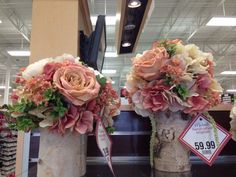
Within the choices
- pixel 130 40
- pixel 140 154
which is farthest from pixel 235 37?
pixel 140 154

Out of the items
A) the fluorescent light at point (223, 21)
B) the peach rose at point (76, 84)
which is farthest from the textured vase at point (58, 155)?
the fluorescent light at point (223, 21)

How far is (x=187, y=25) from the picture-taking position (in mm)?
8312

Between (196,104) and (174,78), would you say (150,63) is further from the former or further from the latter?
(196,104)

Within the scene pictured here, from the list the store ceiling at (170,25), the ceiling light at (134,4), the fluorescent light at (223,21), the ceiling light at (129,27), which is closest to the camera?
the ceiling light at (134,4)

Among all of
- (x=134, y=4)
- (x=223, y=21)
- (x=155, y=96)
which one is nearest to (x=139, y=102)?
(x=155, y=96)

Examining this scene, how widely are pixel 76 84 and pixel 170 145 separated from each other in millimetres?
431

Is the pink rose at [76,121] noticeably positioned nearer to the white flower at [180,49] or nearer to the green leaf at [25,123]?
the green leaf at [25,123]

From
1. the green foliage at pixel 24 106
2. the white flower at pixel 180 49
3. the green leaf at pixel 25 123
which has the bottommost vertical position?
the green leaf at pixel 25 123

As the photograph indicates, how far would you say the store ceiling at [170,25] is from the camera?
6754 millimetres

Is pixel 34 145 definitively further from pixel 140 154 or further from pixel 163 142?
pixel 163 142

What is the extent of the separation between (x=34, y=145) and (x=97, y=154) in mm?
394

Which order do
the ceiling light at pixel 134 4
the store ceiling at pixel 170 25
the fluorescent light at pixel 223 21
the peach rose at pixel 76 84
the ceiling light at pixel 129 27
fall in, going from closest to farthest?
the peach rose at pixel 76 84
the ceiling light at pixel 134 4
the ceiling light at pixel 129 27
the fluorescent light at pixel 223 21
the store ceiling at pixel 170 25

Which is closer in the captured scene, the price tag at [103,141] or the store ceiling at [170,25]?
the price tag at [103,141]

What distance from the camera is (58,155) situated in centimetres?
86
